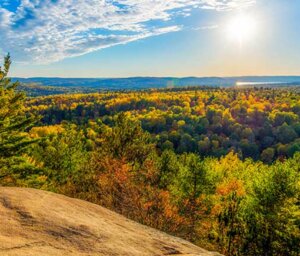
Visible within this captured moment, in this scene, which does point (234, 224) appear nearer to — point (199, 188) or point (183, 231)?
point (183, 231)

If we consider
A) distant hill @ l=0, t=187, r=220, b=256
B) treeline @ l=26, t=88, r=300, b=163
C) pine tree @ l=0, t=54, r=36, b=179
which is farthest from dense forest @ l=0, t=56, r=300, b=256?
treeline @ l=26, t=88, r=300, b=163

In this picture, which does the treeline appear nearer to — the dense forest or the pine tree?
the dense forest

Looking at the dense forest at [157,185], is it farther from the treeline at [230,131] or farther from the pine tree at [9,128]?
the treeline at [230,131]

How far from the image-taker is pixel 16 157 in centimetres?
3212

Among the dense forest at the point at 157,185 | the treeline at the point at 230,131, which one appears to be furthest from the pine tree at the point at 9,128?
the treeline at the point at 230,131

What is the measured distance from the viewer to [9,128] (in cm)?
3212

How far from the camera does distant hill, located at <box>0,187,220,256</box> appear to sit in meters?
9.51

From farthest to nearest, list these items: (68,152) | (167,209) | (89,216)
A: (68,152)
(167,209)
(89,216)

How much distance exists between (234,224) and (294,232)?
5821 millimetres

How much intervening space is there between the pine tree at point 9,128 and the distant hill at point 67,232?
19.1 m

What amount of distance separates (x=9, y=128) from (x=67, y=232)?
24118 millimetres

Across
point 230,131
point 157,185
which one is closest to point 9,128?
point 157,185

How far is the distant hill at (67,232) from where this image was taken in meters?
9.51

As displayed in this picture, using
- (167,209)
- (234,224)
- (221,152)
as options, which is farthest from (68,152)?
(221,152)
